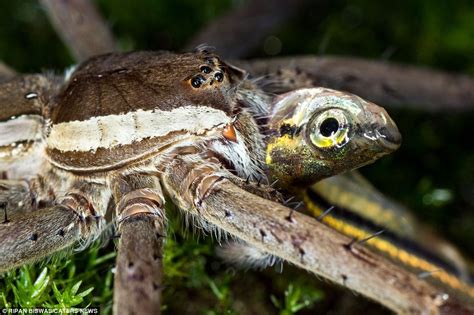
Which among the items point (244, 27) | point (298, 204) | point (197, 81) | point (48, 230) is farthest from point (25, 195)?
point (244, 27)

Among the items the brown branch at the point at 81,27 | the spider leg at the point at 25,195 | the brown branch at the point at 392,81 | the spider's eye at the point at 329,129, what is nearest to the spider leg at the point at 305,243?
the spider's eye at the point at 329,129

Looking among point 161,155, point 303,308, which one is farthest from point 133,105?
point 303,308

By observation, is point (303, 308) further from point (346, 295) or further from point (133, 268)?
point (133, 268)

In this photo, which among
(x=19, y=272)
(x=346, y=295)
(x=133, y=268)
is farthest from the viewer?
(x=346, y=295)

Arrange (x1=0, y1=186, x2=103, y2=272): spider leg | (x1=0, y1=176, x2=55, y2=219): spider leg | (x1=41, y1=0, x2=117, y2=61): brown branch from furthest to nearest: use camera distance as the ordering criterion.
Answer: (x1=41, y1=0, x2=117, y2=61): brown branch < (x1=0, y1=176, x2=55, y2=219): spider leg < (x1=0, y1=186, x2=103, y2=272): spider leg

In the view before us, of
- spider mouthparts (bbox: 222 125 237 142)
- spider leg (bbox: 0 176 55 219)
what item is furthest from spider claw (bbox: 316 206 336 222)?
spider leg (bbox: 0 176 55 219)

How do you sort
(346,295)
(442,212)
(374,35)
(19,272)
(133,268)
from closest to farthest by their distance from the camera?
(133,268), (19,272), (346,295), (442,212), (374,35)

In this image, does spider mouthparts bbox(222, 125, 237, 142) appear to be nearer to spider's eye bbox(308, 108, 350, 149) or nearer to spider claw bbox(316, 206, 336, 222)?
spider's eye bbox(308, 108, 350, 149)
